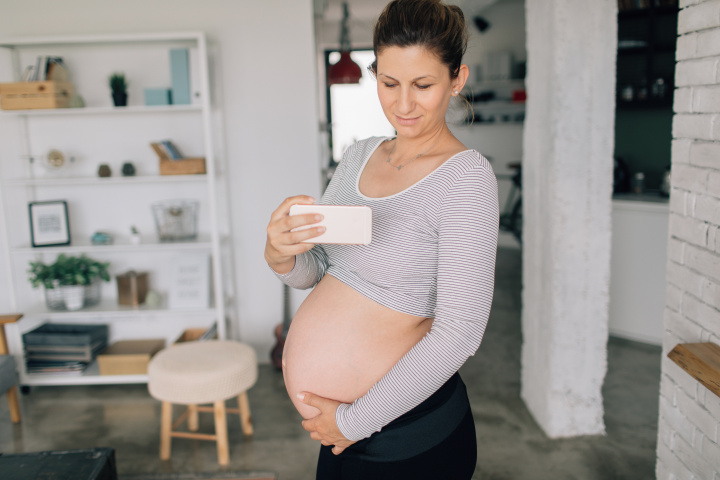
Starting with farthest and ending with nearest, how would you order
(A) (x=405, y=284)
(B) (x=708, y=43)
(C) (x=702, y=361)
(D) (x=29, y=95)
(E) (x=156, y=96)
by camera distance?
(E) (x=156, y=96), (D) (x=29, y=95), (B) (x=708, y=43), (C) (x=702, y=361), (A) (x=405, y=284)

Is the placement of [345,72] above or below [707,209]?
above

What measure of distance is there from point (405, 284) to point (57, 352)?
2921 mm

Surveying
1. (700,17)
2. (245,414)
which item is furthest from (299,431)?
(700,17)

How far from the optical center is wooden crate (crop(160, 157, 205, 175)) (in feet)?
10.1

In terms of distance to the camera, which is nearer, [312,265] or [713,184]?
[312,265]

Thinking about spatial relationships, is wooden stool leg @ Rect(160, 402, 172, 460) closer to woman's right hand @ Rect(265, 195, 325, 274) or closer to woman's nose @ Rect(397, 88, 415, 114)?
woman's right hand @ Rect(265, 195, 325, 274)

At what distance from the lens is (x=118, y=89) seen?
3.05m

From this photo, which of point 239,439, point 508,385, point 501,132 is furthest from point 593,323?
point 501,132

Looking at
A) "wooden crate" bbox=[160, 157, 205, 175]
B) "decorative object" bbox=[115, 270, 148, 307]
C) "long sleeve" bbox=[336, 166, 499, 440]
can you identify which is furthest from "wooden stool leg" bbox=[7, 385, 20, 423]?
"long sleeve" bbox=[336, 166, 499, 440]

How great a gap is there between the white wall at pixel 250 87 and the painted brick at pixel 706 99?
7.37ft

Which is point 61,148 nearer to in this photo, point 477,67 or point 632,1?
point 632,1

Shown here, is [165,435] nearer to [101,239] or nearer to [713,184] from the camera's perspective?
[101,239]

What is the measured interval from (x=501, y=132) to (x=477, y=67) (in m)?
0.89

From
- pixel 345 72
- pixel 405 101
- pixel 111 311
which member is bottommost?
pixel 111 311
